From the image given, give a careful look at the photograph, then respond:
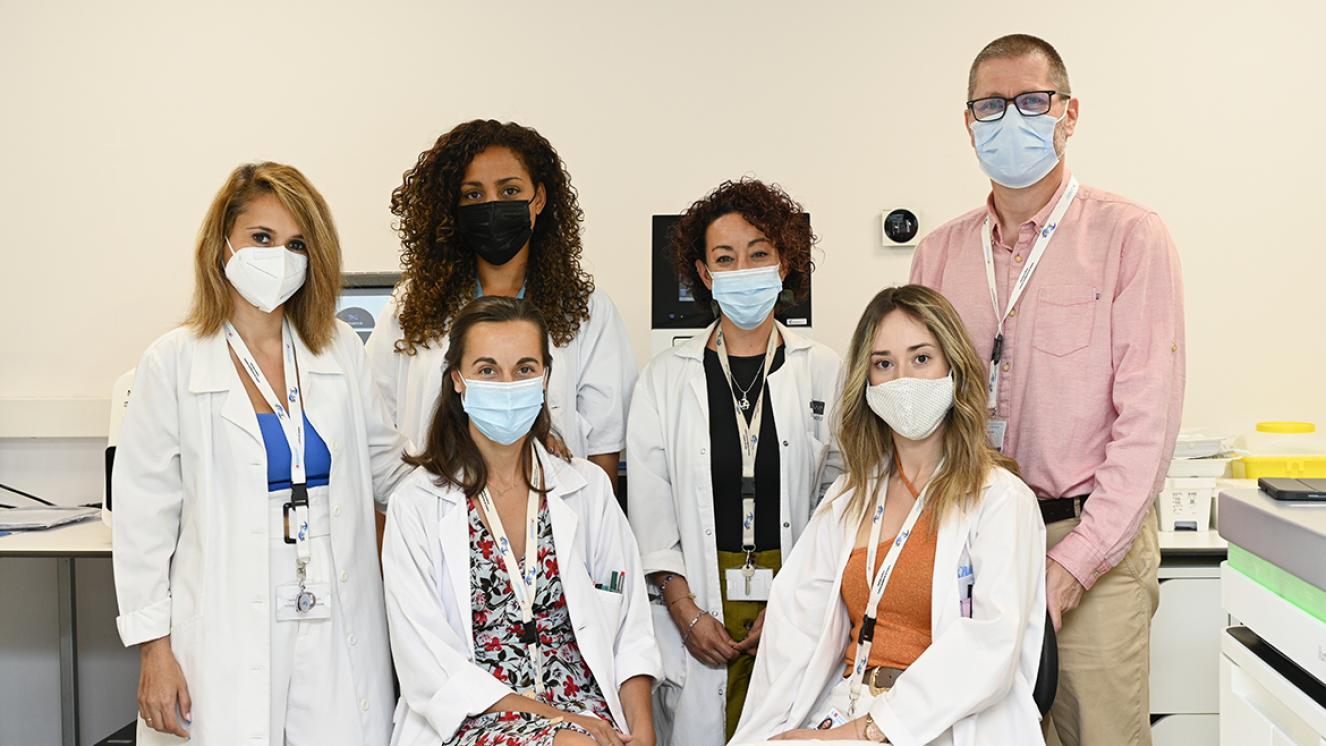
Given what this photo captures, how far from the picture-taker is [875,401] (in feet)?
6.87

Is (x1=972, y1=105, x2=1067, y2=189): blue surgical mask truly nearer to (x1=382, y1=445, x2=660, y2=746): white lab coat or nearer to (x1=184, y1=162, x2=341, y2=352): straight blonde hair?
(x1=382, y1=445, x2=660, y2=746): white lab coat

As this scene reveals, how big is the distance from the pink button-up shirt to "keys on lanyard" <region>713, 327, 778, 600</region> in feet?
1.83

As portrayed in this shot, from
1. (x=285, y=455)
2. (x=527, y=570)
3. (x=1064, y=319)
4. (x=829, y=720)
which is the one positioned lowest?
(x=829, y=720)

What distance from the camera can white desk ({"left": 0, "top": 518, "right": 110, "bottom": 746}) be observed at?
115 inches

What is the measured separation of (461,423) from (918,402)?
95 centimetres

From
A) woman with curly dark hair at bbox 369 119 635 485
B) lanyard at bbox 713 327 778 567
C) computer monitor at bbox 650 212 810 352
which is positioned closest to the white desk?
woman with curly dark hair at bbox 369 119 635 485

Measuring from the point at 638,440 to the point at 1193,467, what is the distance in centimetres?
158

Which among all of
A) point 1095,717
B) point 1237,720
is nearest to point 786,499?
point 1095,717

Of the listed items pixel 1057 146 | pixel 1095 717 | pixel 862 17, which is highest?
pixel 862 17

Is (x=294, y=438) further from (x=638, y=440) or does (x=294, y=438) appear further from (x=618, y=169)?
(x=618, y=169)

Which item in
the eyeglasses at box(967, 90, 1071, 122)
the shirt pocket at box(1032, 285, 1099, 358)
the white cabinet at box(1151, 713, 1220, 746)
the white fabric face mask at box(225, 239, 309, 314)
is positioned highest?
the eyeglasses at box(967, 90, 1071, 122)

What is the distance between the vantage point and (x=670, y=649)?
8.35 ft

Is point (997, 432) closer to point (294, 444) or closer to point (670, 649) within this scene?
point (670, 649)

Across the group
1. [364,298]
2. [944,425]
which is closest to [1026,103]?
[944,425]
